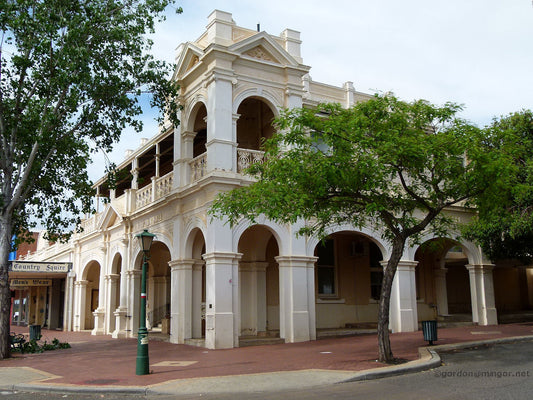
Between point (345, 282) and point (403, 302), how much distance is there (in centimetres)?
324

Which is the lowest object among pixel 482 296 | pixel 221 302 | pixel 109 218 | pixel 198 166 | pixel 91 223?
pixel 482 296

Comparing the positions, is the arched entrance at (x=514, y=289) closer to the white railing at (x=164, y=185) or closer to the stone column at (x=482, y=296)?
the stone column at (x=482, y=296)

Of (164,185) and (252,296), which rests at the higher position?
(164,185)

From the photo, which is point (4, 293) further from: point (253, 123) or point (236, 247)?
point (253, 123)

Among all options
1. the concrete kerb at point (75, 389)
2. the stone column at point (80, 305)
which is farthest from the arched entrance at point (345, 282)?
the stone column at point (80, 305)

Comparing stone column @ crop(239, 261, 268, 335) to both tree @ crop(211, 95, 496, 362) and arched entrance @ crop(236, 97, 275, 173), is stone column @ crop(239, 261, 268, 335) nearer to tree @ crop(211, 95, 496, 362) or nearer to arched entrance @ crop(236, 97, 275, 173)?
arched entrance @ crop(236, 97, 275, 173)

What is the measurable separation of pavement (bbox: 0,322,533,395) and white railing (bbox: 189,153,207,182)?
568 centimetres

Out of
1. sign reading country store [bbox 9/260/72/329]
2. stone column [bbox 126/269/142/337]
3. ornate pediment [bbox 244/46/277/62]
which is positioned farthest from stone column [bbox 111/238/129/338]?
ornate pediment [bbox 244/46/277/62]

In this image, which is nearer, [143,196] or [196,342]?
[196,342]

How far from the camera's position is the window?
21.8 m

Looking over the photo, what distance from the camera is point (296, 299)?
685 inches

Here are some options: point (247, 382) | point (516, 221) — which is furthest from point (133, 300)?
point (516, 221)

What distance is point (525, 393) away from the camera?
317 inches

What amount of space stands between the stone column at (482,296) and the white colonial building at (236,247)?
0.04 meters
